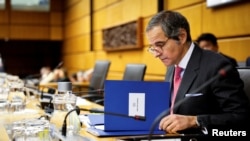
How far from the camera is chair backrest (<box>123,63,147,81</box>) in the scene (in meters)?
3.57

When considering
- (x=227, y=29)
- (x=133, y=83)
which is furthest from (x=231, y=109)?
(x=227, y=29)

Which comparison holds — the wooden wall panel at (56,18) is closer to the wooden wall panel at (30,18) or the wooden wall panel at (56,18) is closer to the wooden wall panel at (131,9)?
the wooden wall panel at (30,18)

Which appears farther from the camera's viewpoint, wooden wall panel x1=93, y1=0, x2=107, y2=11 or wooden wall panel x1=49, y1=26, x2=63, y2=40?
wooden wall panel x1=49, y1=26, x2=63, y2=40

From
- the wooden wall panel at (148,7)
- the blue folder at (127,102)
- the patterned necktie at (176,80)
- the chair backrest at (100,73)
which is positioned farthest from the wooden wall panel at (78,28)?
the blue folder at (127,102)

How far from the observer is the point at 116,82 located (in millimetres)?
1702

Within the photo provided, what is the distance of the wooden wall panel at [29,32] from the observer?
36.2 feet

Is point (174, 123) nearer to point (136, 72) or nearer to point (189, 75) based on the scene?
point (189, 75)

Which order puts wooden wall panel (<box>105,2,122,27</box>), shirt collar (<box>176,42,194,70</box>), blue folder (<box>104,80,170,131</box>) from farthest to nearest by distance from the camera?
1. wooden wall panel (<box>105,2,122,27</box>)
2. shirt collar (<box>176,42,194,70</box>)
3. blue folder (<box>104,80,170,131</box>)

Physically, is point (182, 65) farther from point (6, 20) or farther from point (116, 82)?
point (6, 20)

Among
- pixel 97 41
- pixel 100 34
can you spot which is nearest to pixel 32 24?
pixel 97 41

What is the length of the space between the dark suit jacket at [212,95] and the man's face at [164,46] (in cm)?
8

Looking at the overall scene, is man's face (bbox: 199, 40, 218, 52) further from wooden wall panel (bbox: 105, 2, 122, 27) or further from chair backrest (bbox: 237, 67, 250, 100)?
wooden wall panel (bbox: 105, 2, 122, 27)

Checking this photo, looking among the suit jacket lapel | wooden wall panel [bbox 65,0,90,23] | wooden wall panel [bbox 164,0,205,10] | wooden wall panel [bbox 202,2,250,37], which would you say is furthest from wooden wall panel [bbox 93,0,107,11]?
the suit jacket lapel

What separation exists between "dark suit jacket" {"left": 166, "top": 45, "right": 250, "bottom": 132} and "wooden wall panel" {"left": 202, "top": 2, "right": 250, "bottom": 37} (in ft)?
5.75
